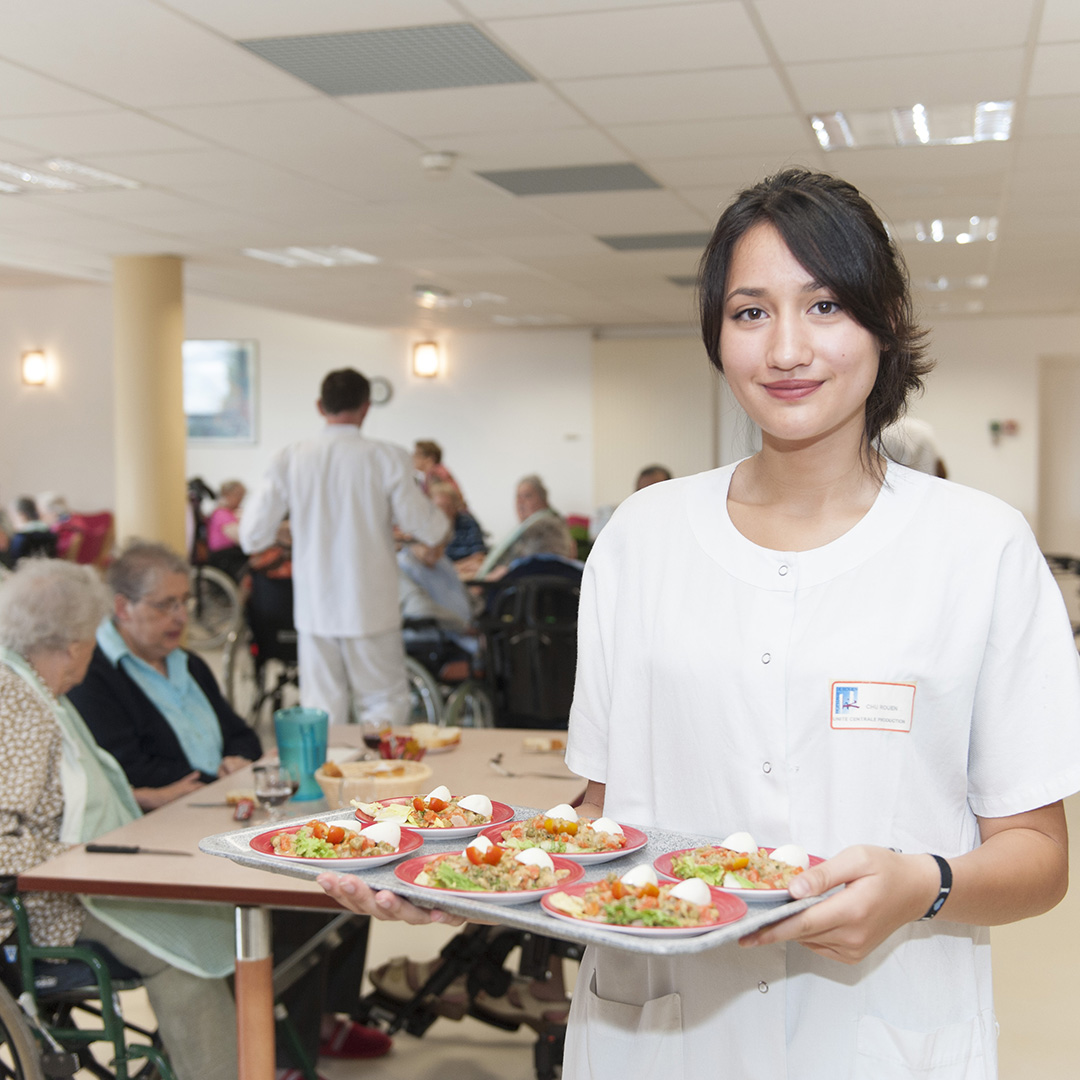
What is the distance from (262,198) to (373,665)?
241cm

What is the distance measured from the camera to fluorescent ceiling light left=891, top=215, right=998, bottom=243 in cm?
652

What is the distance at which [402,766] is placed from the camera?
2.45 meters

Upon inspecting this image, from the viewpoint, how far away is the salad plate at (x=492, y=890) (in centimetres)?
107

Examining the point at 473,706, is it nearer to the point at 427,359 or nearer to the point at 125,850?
the point at 125,850

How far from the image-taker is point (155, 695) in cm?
303

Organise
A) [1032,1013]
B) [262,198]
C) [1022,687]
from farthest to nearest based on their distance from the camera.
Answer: [262,198] < [1032,1013] < [1022,687]

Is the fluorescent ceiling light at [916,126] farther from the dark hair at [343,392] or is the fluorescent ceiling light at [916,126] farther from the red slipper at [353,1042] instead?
the red slipper at [353,1042]

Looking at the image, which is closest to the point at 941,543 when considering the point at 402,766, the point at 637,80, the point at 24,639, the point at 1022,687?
the point at 1022,687

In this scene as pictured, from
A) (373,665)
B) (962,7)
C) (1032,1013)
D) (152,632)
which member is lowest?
(1032,1013)

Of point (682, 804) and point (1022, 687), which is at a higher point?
point (1022, 687)

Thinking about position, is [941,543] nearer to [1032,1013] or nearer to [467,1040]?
[467,1040]

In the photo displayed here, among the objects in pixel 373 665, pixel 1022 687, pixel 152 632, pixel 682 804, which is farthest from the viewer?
pixel 373 665

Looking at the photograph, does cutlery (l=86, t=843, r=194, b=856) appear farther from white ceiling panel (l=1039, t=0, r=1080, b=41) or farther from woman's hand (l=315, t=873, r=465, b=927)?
white ceiling panel (l=1039, t=0, r=1080, b=41)

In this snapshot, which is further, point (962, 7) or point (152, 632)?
point (962, 7)
